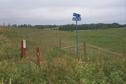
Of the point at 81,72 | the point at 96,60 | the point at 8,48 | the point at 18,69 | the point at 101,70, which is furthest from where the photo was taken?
the point at 8,48

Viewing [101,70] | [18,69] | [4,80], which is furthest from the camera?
[101,70]

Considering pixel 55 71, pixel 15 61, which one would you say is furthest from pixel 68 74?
pixel 15 61

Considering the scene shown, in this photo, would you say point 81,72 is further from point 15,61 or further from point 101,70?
point 15,61

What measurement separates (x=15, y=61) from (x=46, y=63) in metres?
1.33

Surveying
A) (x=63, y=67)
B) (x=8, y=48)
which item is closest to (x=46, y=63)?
(x=63, y=67)

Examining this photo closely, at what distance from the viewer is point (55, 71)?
43.9 feet

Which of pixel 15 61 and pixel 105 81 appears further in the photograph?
pixel 15 61

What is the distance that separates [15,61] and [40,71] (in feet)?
5.86

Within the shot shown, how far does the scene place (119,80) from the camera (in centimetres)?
1380

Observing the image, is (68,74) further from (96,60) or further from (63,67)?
(96,60)

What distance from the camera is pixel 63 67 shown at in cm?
1377

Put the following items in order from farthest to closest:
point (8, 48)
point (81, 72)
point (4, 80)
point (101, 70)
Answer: point (8, 48)
point (101, 70)
point (81, 72)
point (4, 80)

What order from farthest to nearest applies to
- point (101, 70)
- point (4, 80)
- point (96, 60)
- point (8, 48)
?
point (8, 48) < point (96, 60) < point (101, 70) < point (4, 80)

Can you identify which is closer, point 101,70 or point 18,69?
point 18,69
